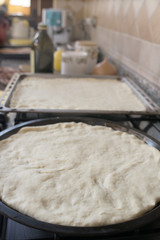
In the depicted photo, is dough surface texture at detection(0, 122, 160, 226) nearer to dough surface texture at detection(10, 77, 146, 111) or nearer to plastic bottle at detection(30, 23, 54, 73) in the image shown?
dough surface texture at detection(10, 77, 146, 111)

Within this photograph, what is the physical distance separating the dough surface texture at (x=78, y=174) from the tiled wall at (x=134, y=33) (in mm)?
545

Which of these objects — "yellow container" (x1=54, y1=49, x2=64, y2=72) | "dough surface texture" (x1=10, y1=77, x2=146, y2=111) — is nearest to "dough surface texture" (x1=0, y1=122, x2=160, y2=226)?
"dough surface texture" (x1=10, y1=77, x2=146, y2=111)

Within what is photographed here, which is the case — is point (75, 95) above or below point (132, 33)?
below

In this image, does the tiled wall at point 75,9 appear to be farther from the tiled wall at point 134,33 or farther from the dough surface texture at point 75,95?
the dough surface texture at point 75,95

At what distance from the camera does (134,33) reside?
1.49 m

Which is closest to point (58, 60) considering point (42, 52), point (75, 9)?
point (42, 52)

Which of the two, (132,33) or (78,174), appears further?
(132,33)

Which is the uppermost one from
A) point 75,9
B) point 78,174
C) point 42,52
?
point 75,9

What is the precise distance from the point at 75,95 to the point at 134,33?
645 millimetres

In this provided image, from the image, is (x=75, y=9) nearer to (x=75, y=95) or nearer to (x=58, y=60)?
(x=58, y=60)

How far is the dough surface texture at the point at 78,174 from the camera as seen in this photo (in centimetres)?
50

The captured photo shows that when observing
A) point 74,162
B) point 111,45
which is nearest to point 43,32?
point 111,45

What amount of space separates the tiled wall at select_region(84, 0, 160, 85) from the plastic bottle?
1.74 ft

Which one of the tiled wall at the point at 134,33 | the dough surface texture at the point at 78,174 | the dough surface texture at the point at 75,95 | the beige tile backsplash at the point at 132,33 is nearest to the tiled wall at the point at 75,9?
the beige tile backsplash at the point at 132,33
